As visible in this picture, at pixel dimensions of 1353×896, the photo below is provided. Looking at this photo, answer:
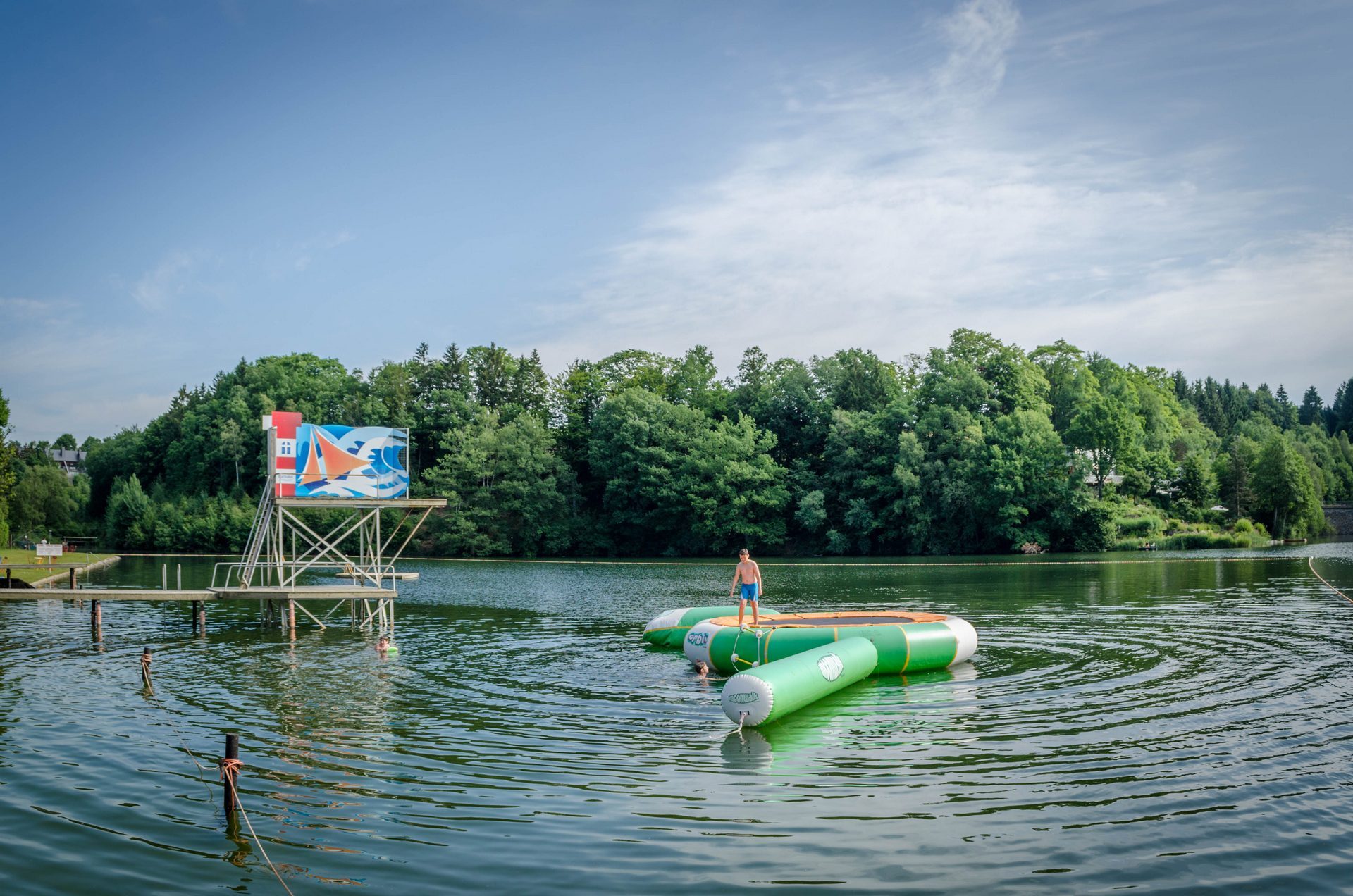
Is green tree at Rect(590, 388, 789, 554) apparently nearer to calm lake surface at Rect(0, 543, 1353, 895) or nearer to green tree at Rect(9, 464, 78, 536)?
green tree at Rect(9, 464, 78, 536)

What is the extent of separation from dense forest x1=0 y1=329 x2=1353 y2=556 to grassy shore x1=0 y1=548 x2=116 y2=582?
58.5ft

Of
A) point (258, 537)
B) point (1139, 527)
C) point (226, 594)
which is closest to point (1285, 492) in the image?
point (1139, 527)

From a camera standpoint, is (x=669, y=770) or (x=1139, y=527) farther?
(x=1139, y=527)

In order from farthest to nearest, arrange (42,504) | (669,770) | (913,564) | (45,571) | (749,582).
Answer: (42,504), (913,564), (45,571), (749,582), (669,770)

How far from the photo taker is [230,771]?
1016 centimetres

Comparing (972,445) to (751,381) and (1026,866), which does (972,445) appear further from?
(1026,866)

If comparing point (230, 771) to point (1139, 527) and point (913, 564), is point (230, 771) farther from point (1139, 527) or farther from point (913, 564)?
point (1139, 527)

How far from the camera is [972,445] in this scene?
2832 inches

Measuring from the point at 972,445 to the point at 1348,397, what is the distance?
136 meters

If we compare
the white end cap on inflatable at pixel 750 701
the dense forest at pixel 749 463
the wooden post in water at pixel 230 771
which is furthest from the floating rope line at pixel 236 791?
the dense forest at pixel 749 463

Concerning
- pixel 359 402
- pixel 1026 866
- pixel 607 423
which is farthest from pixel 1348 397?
pixel 1026 866

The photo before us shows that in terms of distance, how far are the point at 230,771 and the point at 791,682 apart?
798 cm

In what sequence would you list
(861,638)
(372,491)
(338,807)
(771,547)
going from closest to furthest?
(338,807), (861,638), (372,491), (771,547)

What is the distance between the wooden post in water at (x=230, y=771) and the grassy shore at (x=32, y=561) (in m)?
33.6
